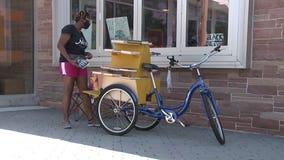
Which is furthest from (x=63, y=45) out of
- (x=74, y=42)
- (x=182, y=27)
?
(x=182, y=27)

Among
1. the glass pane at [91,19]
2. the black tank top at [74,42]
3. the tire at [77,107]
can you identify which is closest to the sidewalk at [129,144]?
the tire at [77,107]

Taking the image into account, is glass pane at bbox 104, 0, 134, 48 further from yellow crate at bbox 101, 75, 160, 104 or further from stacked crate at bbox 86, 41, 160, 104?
yellow crate at bbox 101, 75, 160, 104

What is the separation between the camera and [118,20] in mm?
7188

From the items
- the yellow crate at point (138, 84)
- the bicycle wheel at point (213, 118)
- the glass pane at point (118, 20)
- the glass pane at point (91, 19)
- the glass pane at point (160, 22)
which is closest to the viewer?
the bicycle wheel at point (213, 118)

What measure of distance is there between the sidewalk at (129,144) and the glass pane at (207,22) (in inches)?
54.7

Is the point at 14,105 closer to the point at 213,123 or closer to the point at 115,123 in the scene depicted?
the point at 115,123

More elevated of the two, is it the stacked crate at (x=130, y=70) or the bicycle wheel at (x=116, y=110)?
the stacked crate at (x=130, y=70)

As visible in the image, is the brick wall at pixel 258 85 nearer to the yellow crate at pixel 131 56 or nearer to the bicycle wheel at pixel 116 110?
the yellow crate at pixel 131 56

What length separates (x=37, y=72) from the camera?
27.4 feet

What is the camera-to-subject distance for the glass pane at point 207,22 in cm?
583

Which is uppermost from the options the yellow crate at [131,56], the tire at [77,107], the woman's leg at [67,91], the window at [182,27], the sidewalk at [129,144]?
the window at [182,27]

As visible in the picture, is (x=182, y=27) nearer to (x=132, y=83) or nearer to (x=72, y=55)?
(x=132, y=83)

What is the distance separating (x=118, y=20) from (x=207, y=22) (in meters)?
1.84

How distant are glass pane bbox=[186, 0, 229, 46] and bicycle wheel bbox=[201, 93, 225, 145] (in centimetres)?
126
